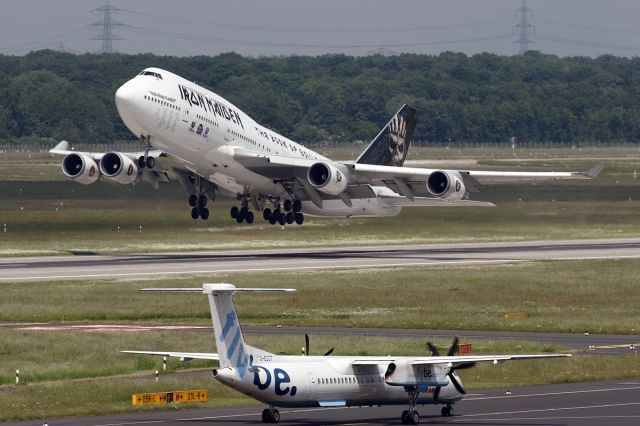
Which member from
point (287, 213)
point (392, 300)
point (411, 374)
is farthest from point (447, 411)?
point (287, 213)

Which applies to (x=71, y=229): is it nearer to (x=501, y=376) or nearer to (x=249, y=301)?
(x=249, y=301)

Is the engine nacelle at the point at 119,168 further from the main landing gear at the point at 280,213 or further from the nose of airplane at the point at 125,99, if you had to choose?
the nose of airplane at the point at 125,99

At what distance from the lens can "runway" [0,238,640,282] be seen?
243 feet

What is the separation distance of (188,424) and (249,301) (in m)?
30.1

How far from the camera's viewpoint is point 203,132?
7338 cm

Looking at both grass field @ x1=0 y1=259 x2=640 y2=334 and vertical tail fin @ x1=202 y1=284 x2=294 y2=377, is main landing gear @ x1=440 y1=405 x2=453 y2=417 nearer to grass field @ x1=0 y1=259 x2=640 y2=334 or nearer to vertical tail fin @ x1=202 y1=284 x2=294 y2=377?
vertical tail fin @ x1=202 y1=284 x2=294 y2=377

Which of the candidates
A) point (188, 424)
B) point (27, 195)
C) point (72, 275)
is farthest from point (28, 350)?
point (27, 195)

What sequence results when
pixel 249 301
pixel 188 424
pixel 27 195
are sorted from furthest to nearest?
1. pixel 27 195
2. pixel 249 301
3. pixel 188 424

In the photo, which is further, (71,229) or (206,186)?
(71,229)

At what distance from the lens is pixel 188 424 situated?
115ft

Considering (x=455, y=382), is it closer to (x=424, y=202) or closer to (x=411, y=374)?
(x=411, y=374)

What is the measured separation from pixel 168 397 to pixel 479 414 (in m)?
8.74

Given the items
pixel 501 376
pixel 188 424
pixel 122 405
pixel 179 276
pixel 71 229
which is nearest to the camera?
pixel 188 424

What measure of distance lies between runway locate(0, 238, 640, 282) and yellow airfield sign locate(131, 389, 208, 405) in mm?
31747
